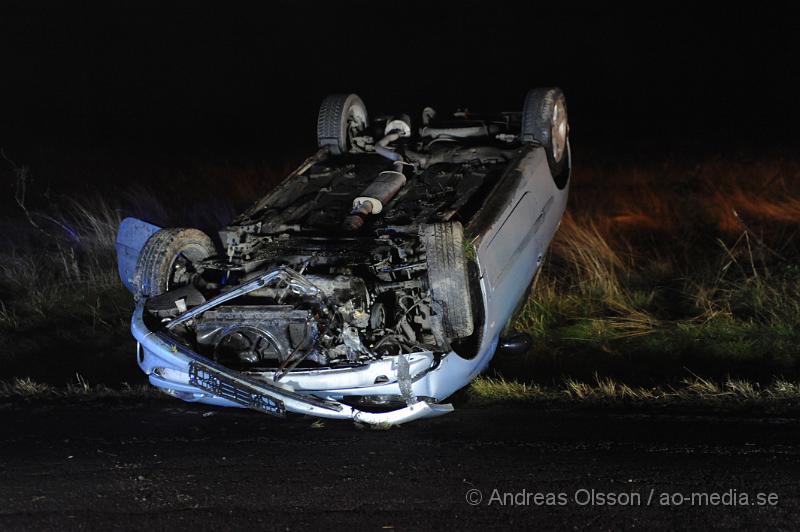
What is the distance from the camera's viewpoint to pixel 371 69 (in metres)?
23.0

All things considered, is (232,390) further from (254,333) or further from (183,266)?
(183,266)

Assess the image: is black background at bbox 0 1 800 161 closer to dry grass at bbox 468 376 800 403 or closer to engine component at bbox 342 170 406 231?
engine component at bbox 342 170 406 231

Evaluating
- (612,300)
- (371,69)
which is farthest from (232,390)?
(371,69)

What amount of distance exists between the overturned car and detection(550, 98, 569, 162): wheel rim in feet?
0.26

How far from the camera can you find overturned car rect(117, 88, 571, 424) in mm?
5660

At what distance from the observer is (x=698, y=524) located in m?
4.34

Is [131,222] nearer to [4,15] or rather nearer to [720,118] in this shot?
[720,118]

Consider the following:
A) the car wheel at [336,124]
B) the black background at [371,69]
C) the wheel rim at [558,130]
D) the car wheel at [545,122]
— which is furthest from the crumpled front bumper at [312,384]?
the black background at [371,69]

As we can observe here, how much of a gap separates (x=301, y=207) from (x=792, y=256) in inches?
181

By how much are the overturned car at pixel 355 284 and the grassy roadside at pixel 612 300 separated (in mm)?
634

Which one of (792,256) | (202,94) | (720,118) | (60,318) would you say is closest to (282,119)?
(202,94)

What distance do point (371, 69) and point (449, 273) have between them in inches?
712

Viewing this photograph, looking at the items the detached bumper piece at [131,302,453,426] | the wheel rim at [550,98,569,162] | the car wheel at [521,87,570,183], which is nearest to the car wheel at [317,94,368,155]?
the car wheel at [521,87,570,183]

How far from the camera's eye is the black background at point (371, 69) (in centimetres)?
1717
